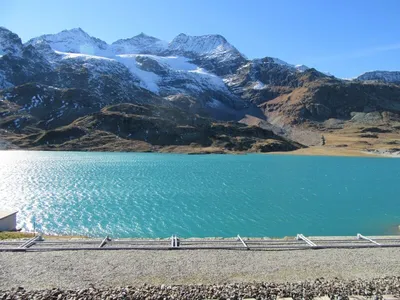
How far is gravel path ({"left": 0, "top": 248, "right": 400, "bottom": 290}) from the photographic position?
68.8ft

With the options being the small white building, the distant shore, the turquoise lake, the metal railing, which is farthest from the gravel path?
the turquoise lake

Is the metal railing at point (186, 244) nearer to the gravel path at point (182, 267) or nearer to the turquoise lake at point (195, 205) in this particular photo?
the gravel path at point (182, 267)

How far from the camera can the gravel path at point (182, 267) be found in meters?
21.0

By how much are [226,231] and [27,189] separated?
47.6 meters

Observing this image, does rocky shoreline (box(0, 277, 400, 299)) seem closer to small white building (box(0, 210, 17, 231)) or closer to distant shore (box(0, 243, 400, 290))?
distant shore (box(0, 243, 400, 290))

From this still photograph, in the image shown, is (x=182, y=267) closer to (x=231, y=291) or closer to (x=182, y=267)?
(x=182, y=267)

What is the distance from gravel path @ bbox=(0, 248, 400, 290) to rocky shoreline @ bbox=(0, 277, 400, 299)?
109 cm

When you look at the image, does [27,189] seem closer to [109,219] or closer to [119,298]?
[109,219]

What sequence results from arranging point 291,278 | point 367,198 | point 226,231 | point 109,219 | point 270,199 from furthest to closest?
point 367,198 < point 270,199 < point 109,219 < point 226,231 < point 291,278

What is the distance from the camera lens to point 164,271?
73.7ft

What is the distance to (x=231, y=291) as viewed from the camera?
19.2 m

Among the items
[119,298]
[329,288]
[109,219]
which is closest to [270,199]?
[109,219]

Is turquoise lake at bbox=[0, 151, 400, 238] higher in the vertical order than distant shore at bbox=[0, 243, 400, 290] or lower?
lower

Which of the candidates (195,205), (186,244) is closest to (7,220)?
(186,244)
